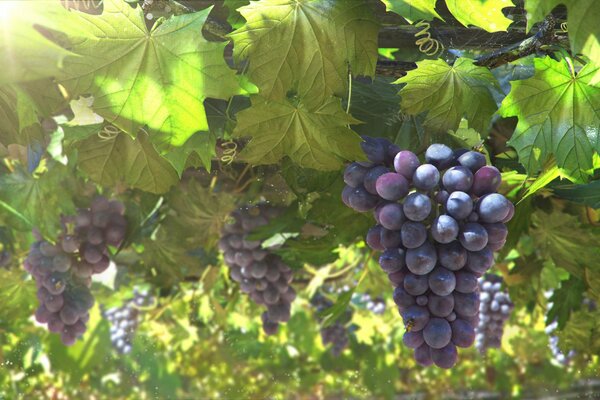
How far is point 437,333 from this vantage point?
27.1 inches

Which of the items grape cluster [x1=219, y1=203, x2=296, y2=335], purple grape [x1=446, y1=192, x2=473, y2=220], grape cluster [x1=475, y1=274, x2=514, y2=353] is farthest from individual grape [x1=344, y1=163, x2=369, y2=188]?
grape cluster [x1=475, y1=274, x2=514, y2=353]

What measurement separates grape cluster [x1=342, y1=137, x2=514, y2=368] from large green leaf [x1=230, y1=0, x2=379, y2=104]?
102 mm

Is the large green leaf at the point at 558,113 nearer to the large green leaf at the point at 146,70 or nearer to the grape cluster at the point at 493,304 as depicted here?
the large green leaf at the point at 146,70

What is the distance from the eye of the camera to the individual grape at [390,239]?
0.70m

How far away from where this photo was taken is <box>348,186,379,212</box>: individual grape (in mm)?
717

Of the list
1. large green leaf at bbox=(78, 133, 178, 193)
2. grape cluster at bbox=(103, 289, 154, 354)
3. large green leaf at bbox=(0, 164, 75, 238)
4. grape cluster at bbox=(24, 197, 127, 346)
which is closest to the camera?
large green leaf at bbox=(78, 133, 178, 193)

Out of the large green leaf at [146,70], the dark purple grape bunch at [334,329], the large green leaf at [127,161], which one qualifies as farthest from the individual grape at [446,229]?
the dark purple grape bunch at [334,329]

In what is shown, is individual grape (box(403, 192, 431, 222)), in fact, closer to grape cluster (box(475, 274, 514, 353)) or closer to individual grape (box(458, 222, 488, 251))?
individual grape (box(458, 222, 488, 251))

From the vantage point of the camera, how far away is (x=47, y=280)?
128 centimetres

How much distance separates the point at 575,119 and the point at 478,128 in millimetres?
110

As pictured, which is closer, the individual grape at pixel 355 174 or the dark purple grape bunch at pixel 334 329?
the individual grape at pixel 355 174

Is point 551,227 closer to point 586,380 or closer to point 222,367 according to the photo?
point 586,380

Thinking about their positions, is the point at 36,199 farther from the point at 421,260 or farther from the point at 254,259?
the point at 421,260

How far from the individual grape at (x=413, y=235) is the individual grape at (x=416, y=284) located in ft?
0.12
